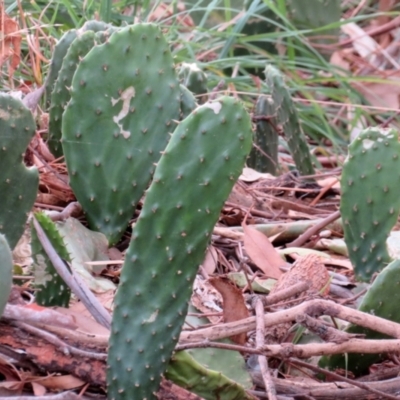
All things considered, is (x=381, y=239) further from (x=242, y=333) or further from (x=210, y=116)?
(x=210, y=116)

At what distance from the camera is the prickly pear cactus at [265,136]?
250 centimetres

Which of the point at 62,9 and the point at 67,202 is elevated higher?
the point at 62,9

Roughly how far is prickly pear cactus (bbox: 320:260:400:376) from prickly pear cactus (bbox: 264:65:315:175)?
114 centimetres

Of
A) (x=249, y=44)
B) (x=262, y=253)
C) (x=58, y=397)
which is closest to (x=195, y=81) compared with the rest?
(x=262, y=253)

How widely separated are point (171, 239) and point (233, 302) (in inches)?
8.3

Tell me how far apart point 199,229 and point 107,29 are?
0.90 m

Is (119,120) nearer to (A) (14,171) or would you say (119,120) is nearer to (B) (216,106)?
(A) (14,171)

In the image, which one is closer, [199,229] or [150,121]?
[199,229]

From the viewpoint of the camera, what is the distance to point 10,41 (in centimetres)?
211

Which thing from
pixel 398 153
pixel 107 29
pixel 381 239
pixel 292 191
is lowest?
pixel 292 191

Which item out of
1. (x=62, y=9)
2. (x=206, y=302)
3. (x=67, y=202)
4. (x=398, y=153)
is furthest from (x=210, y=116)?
(x=62, y=9)

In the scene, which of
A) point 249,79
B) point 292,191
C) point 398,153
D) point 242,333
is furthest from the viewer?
point 249,79

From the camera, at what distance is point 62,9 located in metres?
2.98

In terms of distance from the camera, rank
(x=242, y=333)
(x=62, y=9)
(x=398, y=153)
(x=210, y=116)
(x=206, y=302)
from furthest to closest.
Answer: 1. (x=62, y=9)
2. (x=398, y=153)
3. (x=206, y=302)
4. (x=242, y=333)
5. (x=210, y=116)
